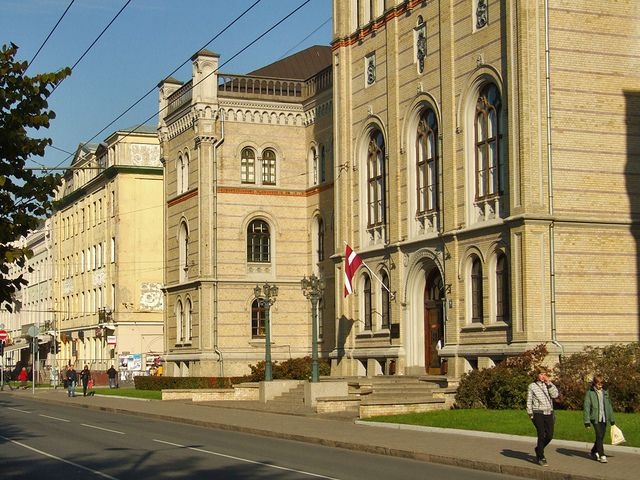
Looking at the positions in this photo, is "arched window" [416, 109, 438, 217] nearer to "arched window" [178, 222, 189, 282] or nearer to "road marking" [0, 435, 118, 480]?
"road marking" [0, 435, 118, 480]

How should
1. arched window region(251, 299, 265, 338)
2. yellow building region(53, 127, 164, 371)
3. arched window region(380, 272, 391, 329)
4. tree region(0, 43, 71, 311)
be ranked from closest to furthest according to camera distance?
tree region(0, 43, 71, 311) < arched window region(380, 272, 391, 329) < arched window region(251, 299, 265, 338) < yellow building region(53, 127, 164, 371)

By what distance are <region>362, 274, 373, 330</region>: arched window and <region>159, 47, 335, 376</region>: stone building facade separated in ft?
28.2

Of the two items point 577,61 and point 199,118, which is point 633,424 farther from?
point 199,118

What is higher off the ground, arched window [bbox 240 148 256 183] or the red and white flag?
arched window [bbox 240 148 256 183]

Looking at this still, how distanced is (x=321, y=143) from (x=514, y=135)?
862 inches

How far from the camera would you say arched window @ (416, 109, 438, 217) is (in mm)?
40094

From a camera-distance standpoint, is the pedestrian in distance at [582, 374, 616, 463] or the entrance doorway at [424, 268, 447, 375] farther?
the entrance doorway at [424, 268, 447, 375]

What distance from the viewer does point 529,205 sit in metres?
33.7

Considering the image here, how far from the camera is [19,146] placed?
18.1 meters

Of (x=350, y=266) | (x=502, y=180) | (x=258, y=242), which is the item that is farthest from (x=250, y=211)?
(x=502, y=180)

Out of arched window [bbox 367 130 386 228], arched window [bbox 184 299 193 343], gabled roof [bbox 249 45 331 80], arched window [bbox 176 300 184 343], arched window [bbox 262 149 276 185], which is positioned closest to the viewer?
arched window [bbox 367 130 386 228]

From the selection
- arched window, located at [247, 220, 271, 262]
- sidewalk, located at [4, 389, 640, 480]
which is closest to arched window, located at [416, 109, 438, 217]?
sidewalk, located at [4, 389, 640, 480]

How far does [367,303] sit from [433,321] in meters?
4.68

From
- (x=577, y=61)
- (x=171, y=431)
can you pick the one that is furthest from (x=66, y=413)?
(x=577, y=61)
